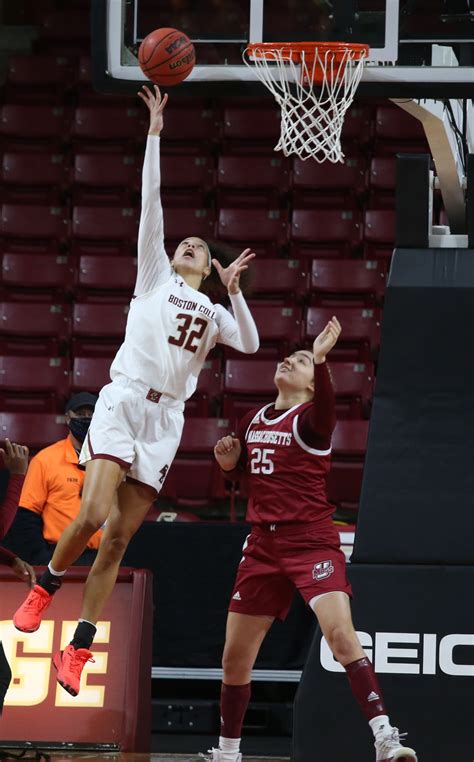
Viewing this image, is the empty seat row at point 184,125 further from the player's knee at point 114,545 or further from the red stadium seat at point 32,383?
the player's knee at point 114,545

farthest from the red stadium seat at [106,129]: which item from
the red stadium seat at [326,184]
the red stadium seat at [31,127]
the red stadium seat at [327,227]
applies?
the red stadium seat at [327,227]

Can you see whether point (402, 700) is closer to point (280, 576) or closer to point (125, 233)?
point (280, 576)

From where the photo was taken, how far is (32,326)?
38.9 ft

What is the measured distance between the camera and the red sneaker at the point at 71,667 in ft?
19.0

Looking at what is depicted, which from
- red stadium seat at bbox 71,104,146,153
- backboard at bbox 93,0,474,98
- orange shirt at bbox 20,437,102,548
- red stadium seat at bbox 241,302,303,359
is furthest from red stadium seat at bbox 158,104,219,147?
backboard at bbox 93,0,474,98

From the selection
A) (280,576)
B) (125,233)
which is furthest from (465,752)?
(125,233)

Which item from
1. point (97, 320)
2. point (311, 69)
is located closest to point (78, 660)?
point (311, 69)

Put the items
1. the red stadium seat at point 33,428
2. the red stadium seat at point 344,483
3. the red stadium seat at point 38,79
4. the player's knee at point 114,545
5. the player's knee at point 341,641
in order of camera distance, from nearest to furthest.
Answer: the player's knee at point 341,641 < the player's knee at point 114,545 < the red stadium seat at point 344,483 < the red stadium seat at point 33,428 < the red stadium seat at point 38,79

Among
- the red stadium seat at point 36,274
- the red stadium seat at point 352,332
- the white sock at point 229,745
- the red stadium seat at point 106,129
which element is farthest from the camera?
the red stadium seat at point 106,129

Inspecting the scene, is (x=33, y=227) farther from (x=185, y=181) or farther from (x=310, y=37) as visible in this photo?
(x=310, y=37)

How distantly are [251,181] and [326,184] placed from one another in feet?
2.44

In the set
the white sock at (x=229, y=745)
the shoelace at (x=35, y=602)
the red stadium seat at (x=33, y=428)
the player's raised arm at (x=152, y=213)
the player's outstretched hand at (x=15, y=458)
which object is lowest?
the white sock at (x=229, y=745)

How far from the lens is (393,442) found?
6.71m

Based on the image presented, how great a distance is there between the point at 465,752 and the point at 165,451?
207 centimetres
